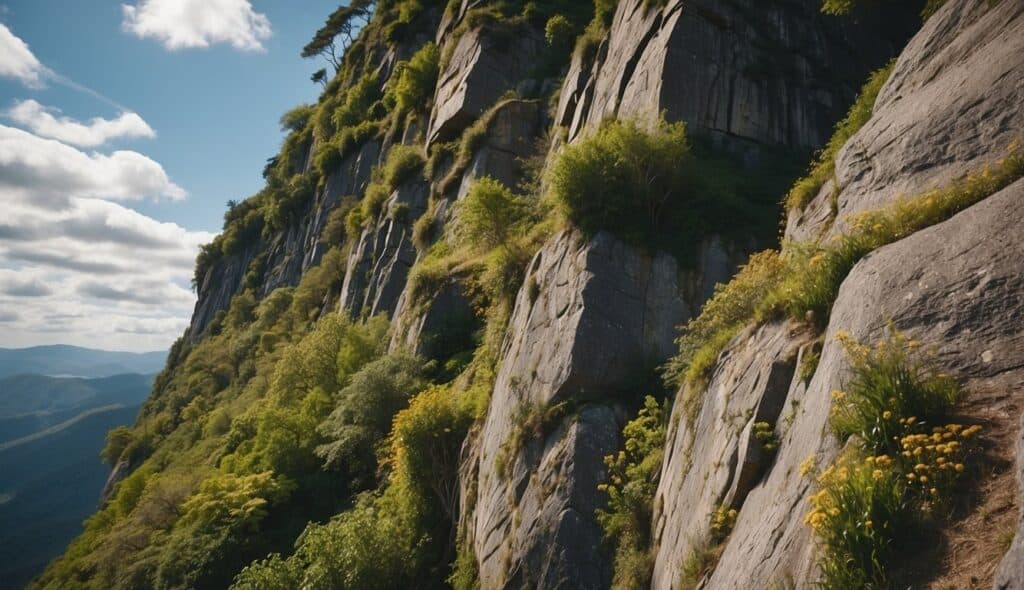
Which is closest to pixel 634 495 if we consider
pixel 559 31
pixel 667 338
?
pixel 667 338

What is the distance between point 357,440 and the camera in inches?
856

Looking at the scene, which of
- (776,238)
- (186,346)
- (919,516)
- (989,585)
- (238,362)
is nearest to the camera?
(989,585)

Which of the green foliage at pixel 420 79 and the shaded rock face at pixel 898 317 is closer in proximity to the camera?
the shaded rock face at pixel 898 317

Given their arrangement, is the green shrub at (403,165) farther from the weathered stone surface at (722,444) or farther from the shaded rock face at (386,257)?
the weathered stone surface at (722,444)

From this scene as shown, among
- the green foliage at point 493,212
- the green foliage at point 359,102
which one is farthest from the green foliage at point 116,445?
the green foliage at point 493,212

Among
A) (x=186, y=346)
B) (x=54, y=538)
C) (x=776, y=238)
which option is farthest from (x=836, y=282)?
(x=54, y=538)

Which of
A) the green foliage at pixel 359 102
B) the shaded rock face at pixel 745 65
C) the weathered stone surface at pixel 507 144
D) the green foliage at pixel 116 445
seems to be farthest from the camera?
the green foliage at pixel 116 445

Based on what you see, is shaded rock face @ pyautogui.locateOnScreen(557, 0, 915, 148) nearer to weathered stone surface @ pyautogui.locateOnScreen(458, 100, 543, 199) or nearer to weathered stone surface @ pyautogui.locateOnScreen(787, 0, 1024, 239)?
weathered stone surface @ pyautogui.locateOnScreen(458, 100, 543, 199)

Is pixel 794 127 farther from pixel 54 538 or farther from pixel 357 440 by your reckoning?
pixel 54 538

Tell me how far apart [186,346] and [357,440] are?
7403 centimetres

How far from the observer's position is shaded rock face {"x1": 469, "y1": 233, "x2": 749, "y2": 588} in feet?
36.5

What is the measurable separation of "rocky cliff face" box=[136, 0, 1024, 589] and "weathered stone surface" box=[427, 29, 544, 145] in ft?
14.4

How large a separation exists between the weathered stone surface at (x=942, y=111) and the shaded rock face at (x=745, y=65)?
11263mm

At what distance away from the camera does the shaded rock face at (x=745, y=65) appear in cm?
2125
